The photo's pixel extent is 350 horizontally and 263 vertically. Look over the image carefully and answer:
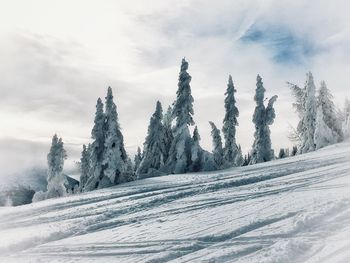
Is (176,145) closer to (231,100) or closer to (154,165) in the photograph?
(154,165)

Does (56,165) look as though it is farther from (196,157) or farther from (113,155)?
(196,157)

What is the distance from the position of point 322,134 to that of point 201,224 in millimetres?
33832

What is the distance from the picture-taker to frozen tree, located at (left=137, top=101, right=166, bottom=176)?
4934 cm

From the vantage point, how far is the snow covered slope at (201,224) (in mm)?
13125

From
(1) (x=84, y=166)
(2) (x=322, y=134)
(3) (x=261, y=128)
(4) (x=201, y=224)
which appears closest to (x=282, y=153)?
(3) (x=261, y=128)

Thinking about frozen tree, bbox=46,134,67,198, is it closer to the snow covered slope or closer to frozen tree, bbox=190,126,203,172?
frozen tree, bbox=190,126,203,172

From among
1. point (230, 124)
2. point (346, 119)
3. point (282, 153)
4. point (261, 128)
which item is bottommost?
point (282, 153)

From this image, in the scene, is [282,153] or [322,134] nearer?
[322,134]

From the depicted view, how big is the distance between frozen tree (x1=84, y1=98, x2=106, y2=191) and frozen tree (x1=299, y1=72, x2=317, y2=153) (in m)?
21.0

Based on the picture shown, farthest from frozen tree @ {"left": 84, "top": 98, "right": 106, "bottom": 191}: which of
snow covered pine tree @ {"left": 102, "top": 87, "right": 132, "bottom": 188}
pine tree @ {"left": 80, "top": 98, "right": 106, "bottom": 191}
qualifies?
snow covered pine tree @ {"left": 102, "top": 87, "right": 132, "bottom": 188}

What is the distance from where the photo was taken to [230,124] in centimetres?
6134

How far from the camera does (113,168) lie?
44.2 m

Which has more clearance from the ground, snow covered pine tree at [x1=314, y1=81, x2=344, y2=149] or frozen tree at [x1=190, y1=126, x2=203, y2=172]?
snow covered pine tree at [x1=314, y1=81, x2=344, y2=149]

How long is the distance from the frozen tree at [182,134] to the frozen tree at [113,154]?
15.2 ft
